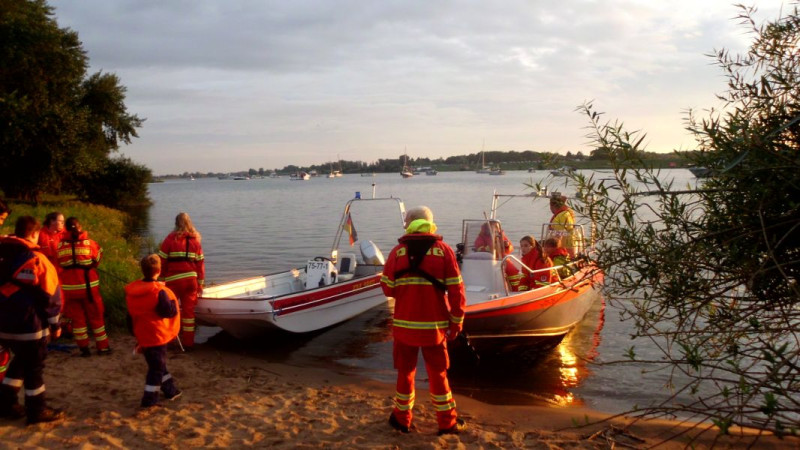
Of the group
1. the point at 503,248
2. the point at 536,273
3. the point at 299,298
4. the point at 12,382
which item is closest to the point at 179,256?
the point at 299,298

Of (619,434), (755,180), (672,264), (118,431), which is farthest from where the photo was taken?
(619,434)

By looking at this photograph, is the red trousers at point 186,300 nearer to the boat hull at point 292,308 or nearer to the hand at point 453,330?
the boat hull at point 292,308

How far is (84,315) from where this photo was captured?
726 cm

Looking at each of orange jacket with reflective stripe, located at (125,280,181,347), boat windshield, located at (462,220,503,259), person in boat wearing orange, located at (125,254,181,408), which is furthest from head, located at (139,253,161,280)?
boat windshield, located at (462,220,503,259)

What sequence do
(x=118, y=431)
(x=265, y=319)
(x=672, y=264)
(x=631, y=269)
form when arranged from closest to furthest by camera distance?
(x=672, y=264) < (x=631, y=269) < (x=118, y=431) < (x=265, y=319)

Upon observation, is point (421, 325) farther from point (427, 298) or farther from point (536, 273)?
point (536, 273)

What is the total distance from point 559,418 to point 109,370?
4.99m

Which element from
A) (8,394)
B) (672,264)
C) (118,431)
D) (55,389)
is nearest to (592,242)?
(672,264)

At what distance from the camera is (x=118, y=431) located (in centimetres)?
489

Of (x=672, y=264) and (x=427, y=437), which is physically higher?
(x=672, y=264)

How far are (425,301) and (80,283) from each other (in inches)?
177

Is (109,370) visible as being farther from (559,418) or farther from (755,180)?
(755,180)

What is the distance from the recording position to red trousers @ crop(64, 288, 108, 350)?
23.3 feet

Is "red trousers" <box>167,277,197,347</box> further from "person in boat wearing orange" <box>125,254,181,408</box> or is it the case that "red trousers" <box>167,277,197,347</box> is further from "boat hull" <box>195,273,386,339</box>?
"person in boat wearing orange" <box>125,254,181,408</box>
